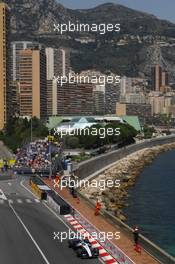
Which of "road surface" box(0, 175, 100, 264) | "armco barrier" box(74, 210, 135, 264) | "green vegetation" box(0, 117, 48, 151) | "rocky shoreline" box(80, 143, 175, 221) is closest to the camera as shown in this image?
"armco barrier" box(74, 210, 135, 264)

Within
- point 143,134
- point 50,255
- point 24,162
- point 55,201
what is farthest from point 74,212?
point 143,134

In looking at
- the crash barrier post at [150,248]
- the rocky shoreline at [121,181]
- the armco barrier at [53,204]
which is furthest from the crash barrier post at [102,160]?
the crash barrier post at [150,248]

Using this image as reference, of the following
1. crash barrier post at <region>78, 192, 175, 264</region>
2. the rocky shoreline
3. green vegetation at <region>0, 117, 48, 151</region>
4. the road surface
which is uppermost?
crash barrier post at <region>78, 192, 175, 264</region>

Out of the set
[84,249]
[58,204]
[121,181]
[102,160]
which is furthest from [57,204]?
[102,160]

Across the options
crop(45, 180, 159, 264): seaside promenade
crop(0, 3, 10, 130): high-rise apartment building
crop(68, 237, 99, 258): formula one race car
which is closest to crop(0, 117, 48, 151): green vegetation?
crop(0, 3, 10, 130): high-rise apartment building

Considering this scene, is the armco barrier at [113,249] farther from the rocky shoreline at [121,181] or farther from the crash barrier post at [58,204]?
the rocky shoreline at [121,181]

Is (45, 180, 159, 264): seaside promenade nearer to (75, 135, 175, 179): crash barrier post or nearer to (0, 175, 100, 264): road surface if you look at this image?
(0, 175, 100, 264): road surface
